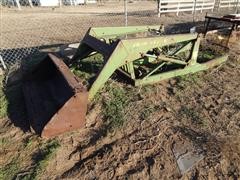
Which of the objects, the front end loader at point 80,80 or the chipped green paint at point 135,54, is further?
the chipped green paint at point 135,54

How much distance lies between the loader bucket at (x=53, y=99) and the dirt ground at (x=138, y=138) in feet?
0.62

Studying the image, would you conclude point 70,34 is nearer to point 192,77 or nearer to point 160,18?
point 160,18

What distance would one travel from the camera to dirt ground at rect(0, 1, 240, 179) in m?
2.64

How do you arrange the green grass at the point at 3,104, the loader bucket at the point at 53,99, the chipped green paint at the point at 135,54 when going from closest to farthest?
the loader bucket at the point at 53,99 < the chipped green paint at the point at 135,54 < the green grass at the point at 3,104

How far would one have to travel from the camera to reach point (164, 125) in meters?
3.33

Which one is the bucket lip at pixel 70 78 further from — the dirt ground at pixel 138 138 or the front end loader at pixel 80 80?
the dirt ground at pixel 138 138

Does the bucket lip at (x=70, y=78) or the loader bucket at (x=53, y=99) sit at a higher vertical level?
the bucket lip at (x=70, y=78)

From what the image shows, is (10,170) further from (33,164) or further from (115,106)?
(115,106)

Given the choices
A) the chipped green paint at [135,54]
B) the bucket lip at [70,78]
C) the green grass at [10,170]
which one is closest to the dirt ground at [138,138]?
the green grass at [10,170]

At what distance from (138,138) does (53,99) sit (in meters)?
1.47

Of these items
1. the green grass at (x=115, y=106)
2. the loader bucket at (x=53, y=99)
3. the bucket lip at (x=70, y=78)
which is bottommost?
the green grass at (x=115, y=106)

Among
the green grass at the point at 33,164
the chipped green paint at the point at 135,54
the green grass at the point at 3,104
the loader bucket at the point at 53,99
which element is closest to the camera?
the green grass at the point at 33,164

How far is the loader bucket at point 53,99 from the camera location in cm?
292

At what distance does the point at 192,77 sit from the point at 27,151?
3.38m
